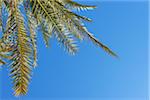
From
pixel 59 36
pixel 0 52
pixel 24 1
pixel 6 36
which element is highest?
pixel 24 1

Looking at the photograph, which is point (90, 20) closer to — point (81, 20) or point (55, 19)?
point (81, 20)

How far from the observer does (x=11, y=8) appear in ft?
14.2

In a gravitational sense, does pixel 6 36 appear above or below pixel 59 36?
below

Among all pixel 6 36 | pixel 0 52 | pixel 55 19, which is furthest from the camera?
pixel 55 19

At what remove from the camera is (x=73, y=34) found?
4.52m

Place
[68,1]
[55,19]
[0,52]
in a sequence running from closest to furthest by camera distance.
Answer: [0,52] → [55,19] → [68,1]

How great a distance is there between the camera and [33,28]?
4.60 metres

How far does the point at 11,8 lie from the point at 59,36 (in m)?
0.61

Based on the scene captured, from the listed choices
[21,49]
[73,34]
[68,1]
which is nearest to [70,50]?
[73,34]

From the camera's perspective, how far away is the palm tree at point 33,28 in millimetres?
3783

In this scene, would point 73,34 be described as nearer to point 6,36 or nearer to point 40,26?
point 40,26

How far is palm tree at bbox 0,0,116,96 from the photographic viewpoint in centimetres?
378

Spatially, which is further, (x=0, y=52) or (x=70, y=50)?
(x=70, y=50)

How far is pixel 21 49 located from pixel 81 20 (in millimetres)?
971
